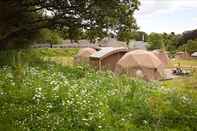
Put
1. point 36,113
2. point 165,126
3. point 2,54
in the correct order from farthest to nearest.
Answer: point 2,54
point 165,126
point 36,113

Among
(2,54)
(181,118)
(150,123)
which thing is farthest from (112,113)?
(2,54)

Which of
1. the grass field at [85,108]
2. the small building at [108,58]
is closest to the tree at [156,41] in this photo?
the small building at [108,58]

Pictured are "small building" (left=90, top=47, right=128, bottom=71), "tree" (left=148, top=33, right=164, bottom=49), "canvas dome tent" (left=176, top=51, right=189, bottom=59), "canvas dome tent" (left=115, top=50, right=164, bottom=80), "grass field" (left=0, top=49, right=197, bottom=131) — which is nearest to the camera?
"grass field" (left=0, top=49, right=197, bottom=131)

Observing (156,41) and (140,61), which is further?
(156,41)

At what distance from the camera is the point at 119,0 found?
10969 mm

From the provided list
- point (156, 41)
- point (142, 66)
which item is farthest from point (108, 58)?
point (156, 41)

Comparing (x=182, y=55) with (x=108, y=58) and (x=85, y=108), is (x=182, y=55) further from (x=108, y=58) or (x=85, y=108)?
(x=85, y=108)

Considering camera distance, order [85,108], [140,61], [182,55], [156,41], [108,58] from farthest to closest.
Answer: [156,41] < [182,55] < [108,58] < [140,61] < [85,108]

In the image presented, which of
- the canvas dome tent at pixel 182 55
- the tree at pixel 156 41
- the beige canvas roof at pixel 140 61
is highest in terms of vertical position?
the tree at pixel 156 41

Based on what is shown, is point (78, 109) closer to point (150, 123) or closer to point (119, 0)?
point (150, 123)

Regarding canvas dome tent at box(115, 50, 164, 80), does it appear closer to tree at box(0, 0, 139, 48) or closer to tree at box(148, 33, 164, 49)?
tree at box(0, 0, 139, 48)

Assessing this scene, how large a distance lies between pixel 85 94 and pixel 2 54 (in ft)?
44.6

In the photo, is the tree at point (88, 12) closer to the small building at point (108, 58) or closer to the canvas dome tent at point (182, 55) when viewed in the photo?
the small building at point (108, 58)

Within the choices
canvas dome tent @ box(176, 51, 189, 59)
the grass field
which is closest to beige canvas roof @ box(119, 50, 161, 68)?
the grass field
